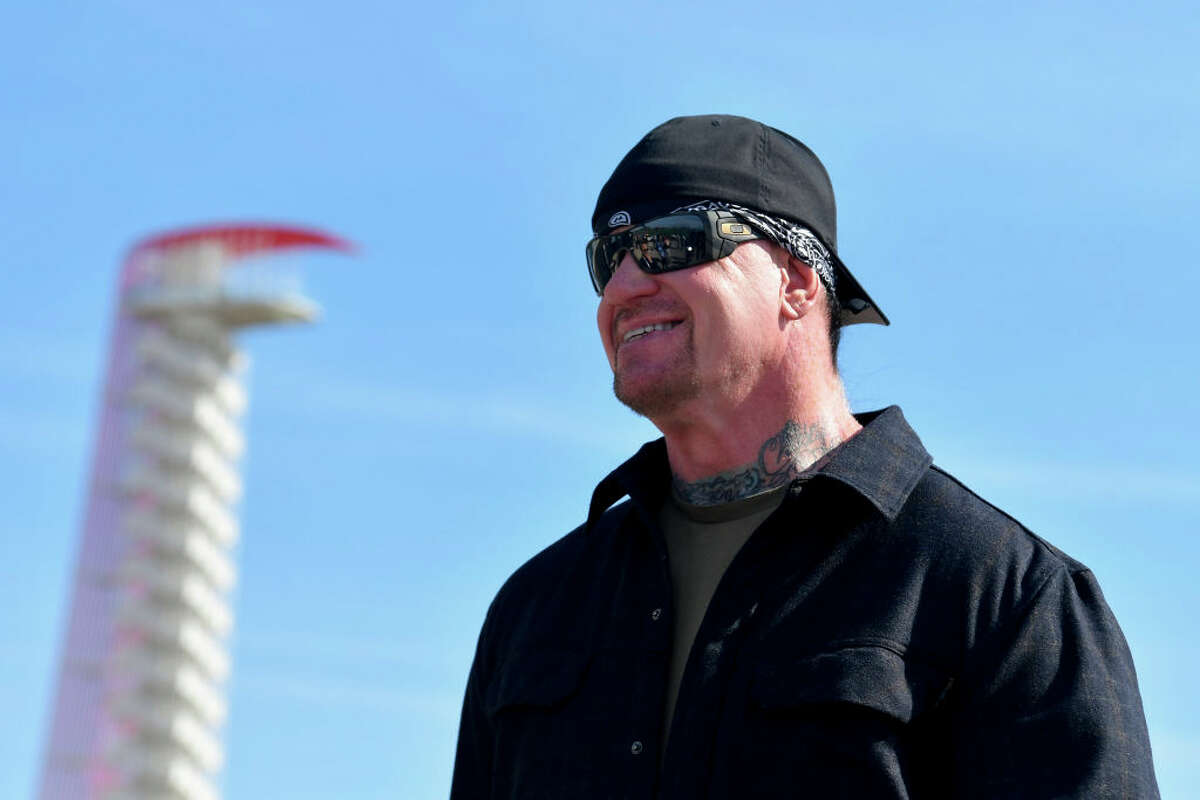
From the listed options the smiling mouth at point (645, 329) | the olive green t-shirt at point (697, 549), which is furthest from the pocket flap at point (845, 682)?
the smiling mouth at point (645, 329)

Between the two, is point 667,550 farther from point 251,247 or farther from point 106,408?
point 106,408

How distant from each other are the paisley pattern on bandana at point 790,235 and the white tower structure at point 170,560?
7498 cm

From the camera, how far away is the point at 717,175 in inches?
232

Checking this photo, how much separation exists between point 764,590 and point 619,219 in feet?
4.12

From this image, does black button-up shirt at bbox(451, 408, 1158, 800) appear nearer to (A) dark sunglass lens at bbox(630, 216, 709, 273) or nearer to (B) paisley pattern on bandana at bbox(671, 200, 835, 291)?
(B) paisley pattern on bandana at bbox(671, 200, 835, 291)

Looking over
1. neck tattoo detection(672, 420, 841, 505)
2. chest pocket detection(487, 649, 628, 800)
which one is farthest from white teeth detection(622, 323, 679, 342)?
→ chest pocket detection(487, 649, 628, 800)

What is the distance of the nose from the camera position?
577 cm

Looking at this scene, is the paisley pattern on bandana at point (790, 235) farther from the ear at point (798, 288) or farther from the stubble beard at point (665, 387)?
the stubble beard at point (665, 387)

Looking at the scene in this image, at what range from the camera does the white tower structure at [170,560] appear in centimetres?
8162

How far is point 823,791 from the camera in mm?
4918

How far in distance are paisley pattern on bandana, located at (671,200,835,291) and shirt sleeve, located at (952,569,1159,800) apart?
4.45 feet

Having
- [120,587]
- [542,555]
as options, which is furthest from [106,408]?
[542,555]

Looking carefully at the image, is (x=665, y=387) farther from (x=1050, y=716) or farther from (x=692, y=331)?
(x=1050, y=716)

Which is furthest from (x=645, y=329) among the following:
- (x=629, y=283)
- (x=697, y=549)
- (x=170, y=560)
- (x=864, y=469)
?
(x=170, y=560)
